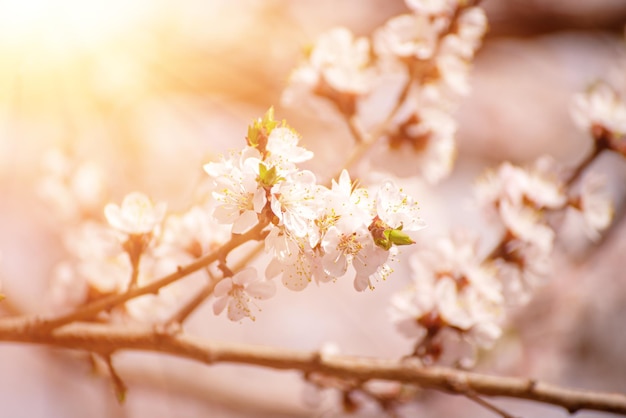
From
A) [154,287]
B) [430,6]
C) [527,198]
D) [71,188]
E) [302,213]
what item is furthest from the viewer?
[71,188]

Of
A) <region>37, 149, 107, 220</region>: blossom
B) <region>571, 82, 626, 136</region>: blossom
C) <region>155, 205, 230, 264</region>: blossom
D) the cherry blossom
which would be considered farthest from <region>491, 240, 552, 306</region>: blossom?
<region>37, 149, 107, 220</region>: blossom

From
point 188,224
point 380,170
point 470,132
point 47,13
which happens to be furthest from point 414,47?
point 470,132

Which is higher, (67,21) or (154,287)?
(67,21)

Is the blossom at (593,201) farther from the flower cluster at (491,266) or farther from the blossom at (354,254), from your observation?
the blossom at (354,254)

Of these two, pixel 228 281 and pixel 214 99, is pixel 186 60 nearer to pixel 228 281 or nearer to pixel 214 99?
pixel 214 99

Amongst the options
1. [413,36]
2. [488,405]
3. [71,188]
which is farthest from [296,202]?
[71,188]

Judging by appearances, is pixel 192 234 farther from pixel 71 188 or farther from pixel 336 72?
pixel 71 188

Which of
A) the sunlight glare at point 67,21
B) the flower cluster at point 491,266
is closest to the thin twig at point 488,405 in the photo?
the flower cluster at point 491,266
